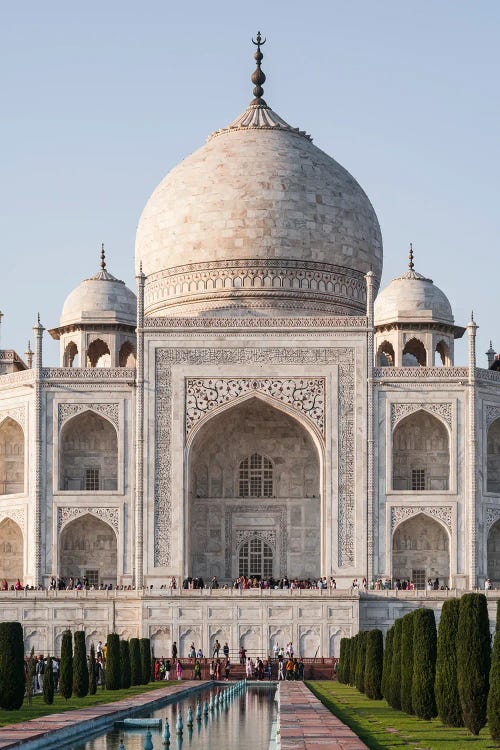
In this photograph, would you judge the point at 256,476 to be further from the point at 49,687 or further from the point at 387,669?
the point at 49,687

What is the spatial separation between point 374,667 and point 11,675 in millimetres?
5585

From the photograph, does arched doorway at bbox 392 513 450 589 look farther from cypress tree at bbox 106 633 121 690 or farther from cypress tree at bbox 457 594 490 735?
cypress tree at bbox 457 594 490 735

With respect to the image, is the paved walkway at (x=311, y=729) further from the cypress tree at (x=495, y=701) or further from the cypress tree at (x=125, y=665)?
the cypress tree at (x=125, y=665)

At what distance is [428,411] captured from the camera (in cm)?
2908

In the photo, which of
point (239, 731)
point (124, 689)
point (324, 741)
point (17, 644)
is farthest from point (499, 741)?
point (124, 689)

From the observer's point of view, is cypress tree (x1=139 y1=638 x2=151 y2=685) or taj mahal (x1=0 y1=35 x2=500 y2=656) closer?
cypress tree (x1=139 y1=638 x2=151 y2=685)

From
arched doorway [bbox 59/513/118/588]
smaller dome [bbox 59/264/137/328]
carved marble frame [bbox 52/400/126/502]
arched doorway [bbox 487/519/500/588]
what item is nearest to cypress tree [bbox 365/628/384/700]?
carved marble frame [bbox 52/400/126/502]

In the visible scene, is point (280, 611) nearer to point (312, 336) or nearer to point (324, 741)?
point (312, 336)

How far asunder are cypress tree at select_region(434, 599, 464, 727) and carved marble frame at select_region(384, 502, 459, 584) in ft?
44.5

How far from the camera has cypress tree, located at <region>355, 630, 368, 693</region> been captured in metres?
21.0

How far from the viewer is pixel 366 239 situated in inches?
1313

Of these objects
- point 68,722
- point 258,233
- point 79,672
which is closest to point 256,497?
point 258,233

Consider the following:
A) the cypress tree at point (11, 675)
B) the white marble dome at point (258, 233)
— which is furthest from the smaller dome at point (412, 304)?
the cypress tree at point (11, 675)

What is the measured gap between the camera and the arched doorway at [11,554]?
100 ft
